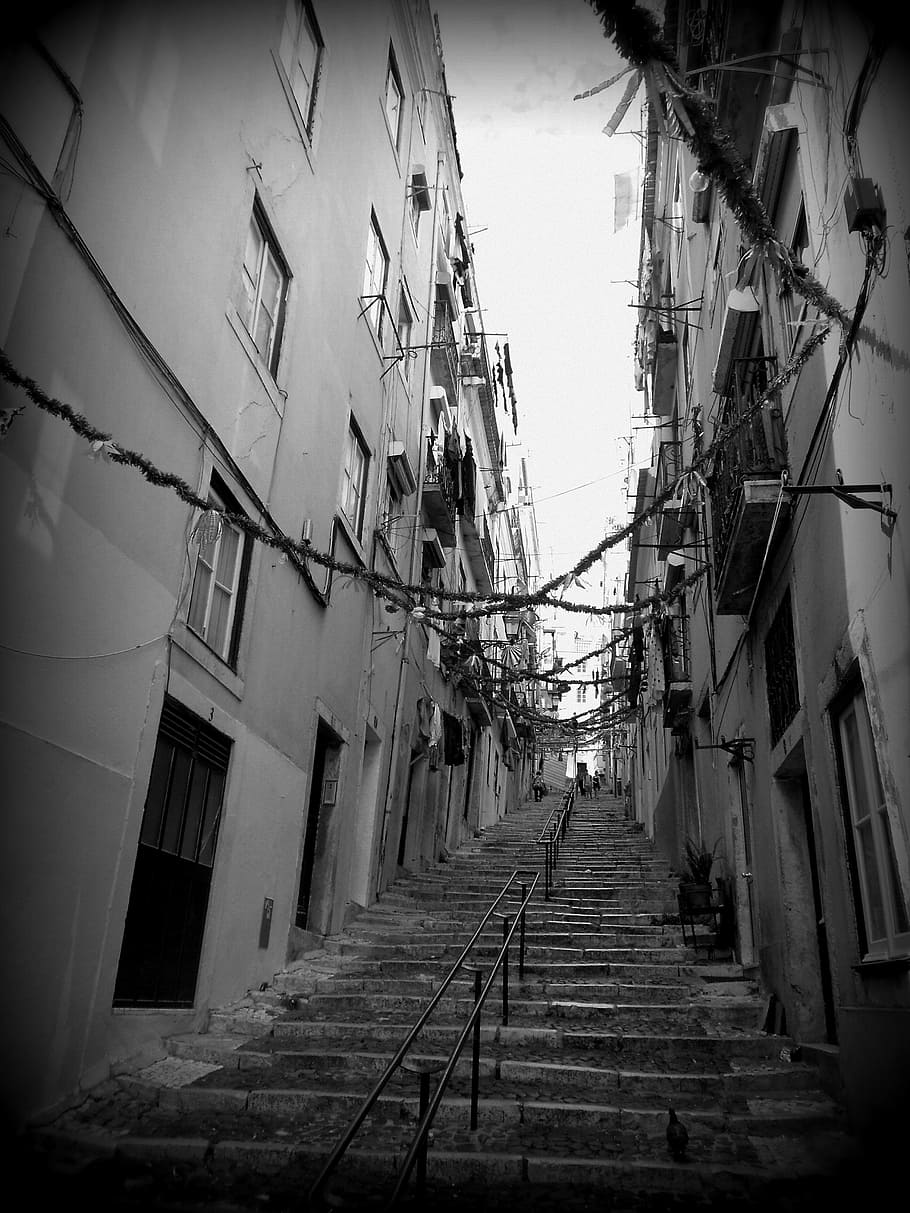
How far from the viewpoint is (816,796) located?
6.95 meters

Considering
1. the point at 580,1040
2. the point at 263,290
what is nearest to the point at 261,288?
the point at 263,290

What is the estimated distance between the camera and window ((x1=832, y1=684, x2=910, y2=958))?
5.34 meters

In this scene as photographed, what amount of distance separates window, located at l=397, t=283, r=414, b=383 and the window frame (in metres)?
5.71

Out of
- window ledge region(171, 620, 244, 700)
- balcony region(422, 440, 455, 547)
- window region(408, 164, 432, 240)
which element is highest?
window region(408, 164, 432, 240)

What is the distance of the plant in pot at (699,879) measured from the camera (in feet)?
34.9

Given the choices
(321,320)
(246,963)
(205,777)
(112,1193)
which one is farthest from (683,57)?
(112,1193)

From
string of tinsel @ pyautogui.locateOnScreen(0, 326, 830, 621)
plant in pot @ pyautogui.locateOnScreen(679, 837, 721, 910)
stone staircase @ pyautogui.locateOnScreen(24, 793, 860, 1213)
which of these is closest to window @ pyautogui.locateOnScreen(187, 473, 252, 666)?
string of tinsel @ pyautogui.locateOnScreen(0, 326, 830, 621)

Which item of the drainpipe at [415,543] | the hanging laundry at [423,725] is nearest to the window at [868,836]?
the drainpipe at [415,543]

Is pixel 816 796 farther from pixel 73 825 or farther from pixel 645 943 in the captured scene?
pixel 73 825

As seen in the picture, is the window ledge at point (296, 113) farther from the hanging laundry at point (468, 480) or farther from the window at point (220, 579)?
the hanging laundry at point (468, 480)

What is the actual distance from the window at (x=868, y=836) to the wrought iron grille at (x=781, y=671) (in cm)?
157

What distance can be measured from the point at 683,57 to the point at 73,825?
1037 cm

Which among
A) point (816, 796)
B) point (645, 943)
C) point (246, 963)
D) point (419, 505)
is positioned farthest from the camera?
point (419, 505)

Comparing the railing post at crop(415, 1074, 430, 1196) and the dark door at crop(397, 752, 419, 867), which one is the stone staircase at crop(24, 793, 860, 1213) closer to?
the railing post at crop(415, 1074, 430, 1196)
